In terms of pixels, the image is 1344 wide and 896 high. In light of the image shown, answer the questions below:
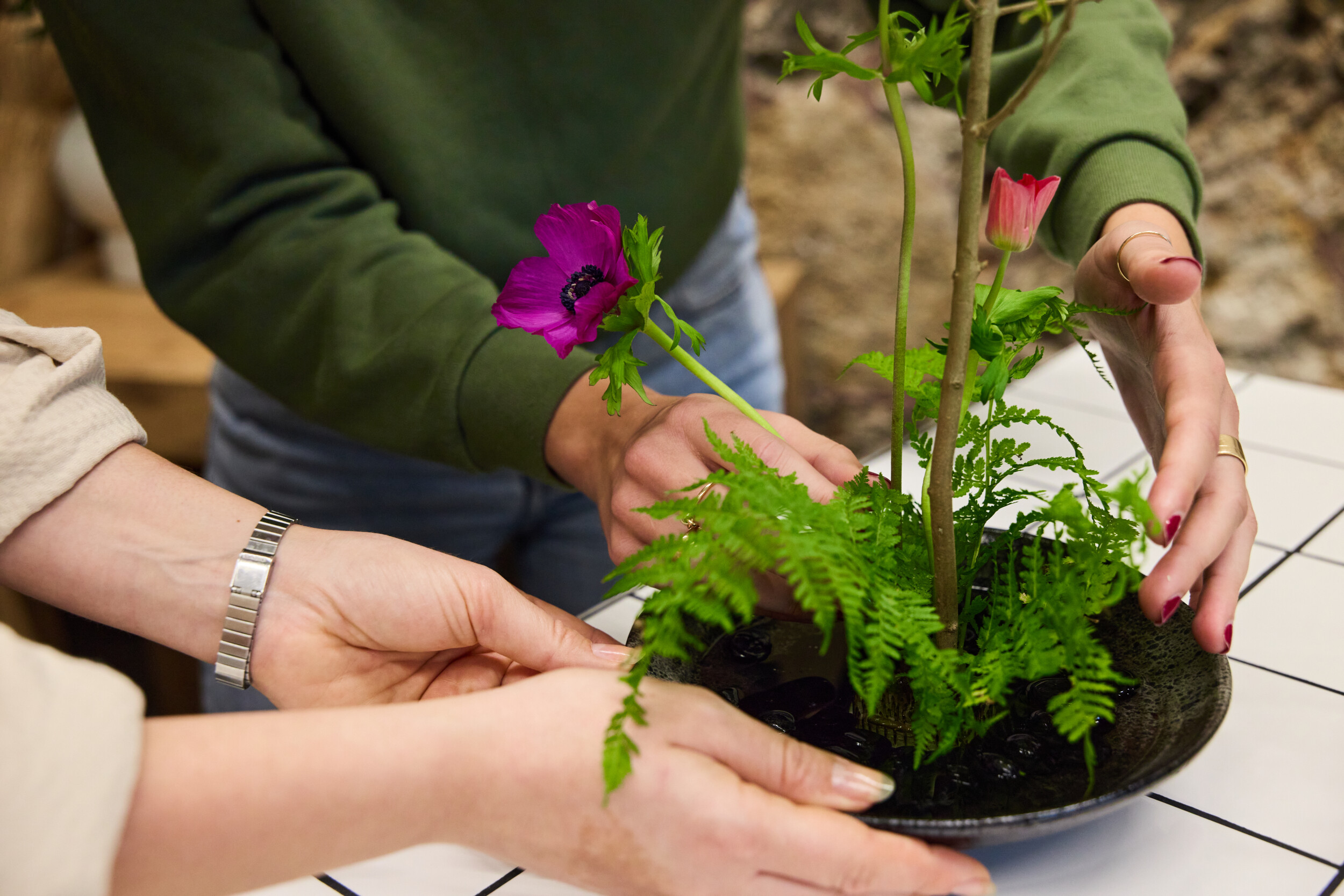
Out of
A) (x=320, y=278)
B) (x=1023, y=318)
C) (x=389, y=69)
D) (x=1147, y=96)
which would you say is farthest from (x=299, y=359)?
(x=1147, y=96)

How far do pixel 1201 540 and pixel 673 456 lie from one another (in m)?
0.25

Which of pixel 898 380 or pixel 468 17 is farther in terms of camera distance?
pixel 468 17

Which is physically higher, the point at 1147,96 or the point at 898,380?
the point at 1147,96

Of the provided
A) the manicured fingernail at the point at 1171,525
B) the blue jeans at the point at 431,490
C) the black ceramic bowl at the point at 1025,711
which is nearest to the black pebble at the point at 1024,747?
the black ceramic bowl at the point at 1025,711

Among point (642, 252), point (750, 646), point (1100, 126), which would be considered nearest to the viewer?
point (642, 252)

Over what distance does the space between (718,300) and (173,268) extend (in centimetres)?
Answer: 45

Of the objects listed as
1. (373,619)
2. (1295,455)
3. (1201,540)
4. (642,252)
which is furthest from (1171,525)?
(1295,455)

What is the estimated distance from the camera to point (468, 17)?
77 cm

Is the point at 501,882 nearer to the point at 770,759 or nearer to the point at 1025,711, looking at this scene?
the point at 770,759

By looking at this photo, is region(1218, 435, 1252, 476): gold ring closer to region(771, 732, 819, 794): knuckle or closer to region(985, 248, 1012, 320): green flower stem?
region(985, 248, 1012, 320): green flower stem

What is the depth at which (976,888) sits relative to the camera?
427mm

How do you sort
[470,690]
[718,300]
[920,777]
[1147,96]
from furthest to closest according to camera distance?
[718,300] < [1147,96] < [470,690] < [920,777]

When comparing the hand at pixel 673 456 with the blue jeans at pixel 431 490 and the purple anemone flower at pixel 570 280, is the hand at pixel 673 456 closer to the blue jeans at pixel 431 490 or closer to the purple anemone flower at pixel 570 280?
the purple anemone flower at pixel 570 280

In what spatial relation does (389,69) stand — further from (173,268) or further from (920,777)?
(920,777)
